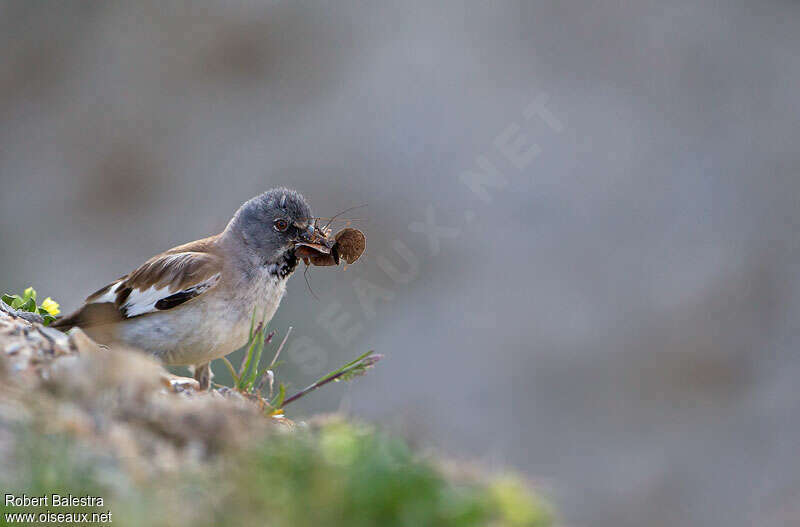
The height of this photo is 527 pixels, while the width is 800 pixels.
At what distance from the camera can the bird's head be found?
5012mm

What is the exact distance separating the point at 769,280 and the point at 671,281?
1546 millimetres

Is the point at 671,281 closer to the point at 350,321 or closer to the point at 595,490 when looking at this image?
the point at 595,490

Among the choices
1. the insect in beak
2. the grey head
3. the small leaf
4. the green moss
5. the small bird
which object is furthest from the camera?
the grey head

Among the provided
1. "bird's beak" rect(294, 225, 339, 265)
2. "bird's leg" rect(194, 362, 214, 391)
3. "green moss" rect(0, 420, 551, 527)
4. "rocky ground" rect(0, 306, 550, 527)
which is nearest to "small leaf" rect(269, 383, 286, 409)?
"rocky ground" rect(0, 306, 550, 527)

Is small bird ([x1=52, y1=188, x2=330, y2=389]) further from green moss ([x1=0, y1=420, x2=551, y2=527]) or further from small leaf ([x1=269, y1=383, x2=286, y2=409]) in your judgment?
green moss ([x1=0, y1=420, x2=551, y2=527])

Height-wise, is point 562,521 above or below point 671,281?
below

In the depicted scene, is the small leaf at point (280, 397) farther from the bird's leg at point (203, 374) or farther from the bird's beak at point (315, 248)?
the bird's leg at point (203, 374)

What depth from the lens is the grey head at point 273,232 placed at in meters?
5.00

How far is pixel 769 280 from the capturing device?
13195 millimetres

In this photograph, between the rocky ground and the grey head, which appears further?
the grey head

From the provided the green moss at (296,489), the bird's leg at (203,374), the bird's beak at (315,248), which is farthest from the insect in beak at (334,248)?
the green moss at (296,489)

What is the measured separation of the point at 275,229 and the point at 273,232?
0.02 m

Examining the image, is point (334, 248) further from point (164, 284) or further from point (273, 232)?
point (164, 284)

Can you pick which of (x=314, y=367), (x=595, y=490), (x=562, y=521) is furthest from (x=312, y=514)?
(x=595, y=490)
